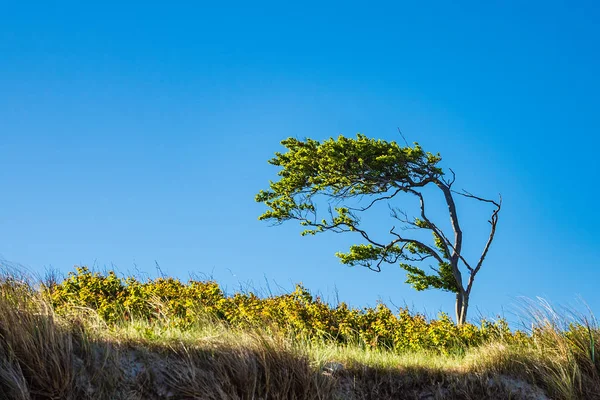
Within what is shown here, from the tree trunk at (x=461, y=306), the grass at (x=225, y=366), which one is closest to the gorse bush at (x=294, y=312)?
the grass at (x=225, y=366)

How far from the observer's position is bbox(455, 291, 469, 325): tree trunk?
58.5 ft

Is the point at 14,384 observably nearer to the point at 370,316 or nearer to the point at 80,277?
the point at 80,277

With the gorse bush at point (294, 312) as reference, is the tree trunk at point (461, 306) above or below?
above

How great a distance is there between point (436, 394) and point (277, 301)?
4455 millimetres

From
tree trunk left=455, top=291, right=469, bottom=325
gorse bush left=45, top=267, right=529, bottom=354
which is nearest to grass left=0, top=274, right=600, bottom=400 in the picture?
gorse bush left=45, top=267, right=529, bottom=354

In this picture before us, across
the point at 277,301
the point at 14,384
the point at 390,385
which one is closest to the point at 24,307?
the point at 14,384

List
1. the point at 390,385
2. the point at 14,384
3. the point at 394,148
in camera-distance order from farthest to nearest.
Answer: the point at 394,148 < the point at 390,385 < the point at 14,384

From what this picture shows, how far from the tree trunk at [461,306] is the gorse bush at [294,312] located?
6.71 m

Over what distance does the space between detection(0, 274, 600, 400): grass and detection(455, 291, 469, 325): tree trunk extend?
366 inches

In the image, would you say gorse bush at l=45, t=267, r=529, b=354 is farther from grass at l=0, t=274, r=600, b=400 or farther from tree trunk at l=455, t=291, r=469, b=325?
tree trunk at l=455, t=291, r=469, b=325

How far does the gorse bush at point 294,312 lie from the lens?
967 centimetres

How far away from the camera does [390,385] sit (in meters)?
7.21

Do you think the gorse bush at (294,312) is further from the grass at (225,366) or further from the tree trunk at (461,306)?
the tree trunk at (461,306)

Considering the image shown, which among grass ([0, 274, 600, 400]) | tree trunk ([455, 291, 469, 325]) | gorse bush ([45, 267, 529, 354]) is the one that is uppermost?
tree trunk ([455, 291, 469, 325])
